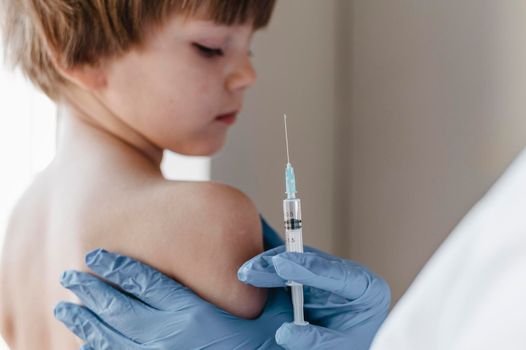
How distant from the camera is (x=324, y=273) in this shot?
0.98 metres

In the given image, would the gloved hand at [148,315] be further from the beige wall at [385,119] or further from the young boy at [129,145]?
the beige wall at [385,119]

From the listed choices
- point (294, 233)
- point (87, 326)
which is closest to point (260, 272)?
point (294, 233)

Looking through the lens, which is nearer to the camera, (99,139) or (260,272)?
(260,272)

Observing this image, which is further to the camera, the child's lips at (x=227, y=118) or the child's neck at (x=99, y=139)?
the child's lips at (x=227, y=118)

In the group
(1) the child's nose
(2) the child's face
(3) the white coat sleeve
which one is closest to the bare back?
(2) the child's face

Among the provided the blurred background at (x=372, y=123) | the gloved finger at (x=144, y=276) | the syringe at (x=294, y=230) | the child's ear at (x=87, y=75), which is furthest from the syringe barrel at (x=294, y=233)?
the blurred background at (x=372, y=123)

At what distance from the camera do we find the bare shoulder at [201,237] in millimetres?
969

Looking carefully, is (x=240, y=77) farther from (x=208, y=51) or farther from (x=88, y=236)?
(x=88, y=236)

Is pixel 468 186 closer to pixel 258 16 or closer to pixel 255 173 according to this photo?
pixel 255 173

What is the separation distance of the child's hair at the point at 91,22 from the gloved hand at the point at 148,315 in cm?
32

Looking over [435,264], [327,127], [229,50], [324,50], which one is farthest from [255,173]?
[435,264]

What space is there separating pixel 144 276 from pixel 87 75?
1.12ft

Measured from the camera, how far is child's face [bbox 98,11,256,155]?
1107mm

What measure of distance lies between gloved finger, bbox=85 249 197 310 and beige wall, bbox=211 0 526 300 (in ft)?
1.87
